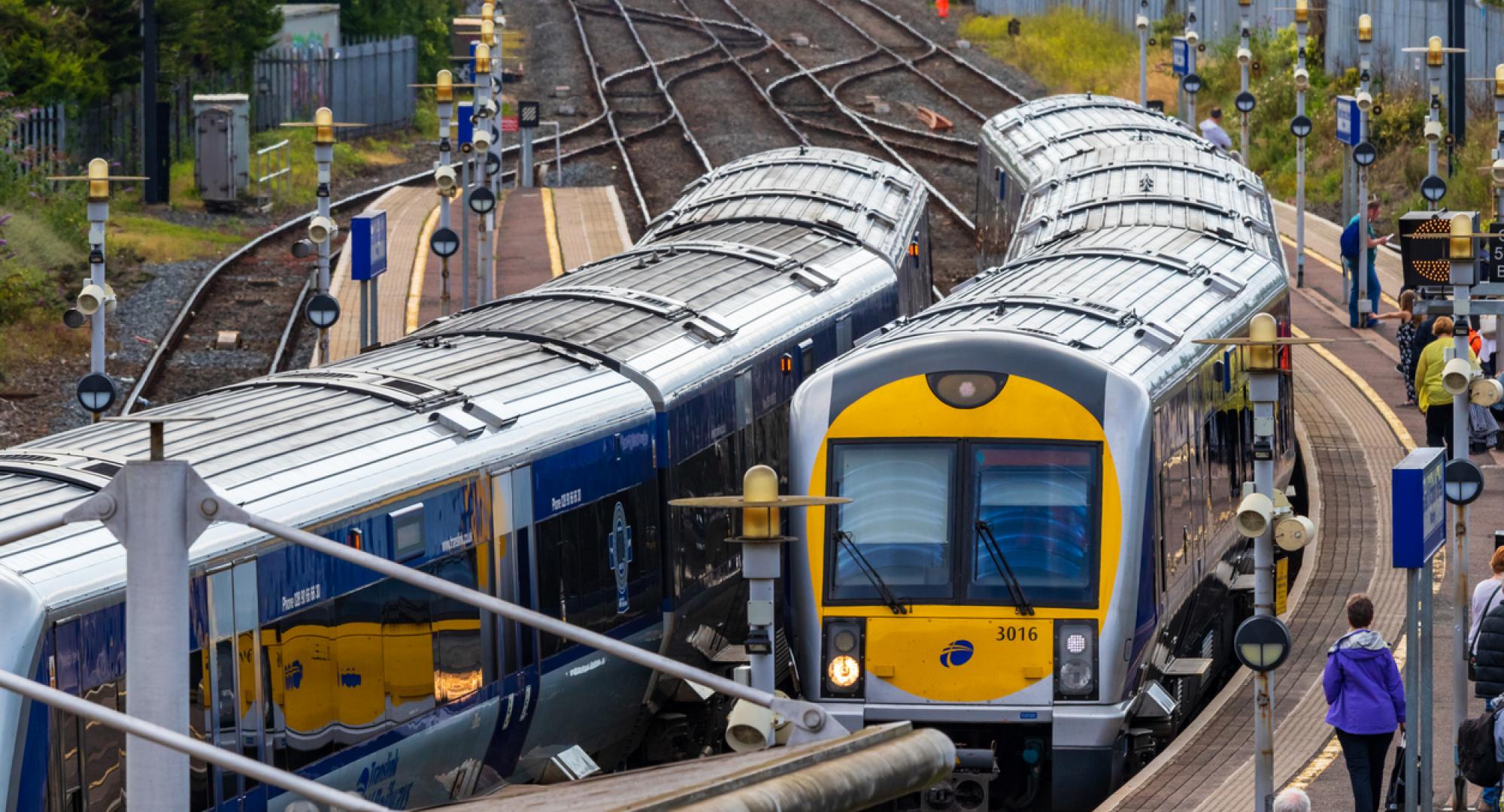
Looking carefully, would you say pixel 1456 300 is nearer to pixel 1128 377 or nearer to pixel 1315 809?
pixel 1128 377

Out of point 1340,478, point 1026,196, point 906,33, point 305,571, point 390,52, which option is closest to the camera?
point 305,571

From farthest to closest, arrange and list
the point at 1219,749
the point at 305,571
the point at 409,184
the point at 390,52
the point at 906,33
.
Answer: the point at 906,33 → the point at 390,52 → the point at 409,184 → the point at 1219,749 → the point at 305,571

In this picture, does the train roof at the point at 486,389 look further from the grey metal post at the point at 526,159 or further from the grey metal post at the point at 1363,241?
the grey metal post at the point at 526,159

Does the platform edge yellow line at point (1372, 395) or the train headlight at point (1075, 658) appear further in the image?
the platform edge yellow line at point (1372, 395)

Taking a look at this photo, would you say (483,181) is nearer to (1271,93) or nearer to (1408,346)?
(1408,346)

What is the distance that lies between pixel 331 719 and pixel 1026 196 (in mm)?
15032

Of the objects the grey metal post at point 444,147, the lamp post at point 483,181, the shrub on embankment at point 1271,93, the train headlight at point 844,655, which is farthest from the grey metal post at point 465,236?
the shrub on embankment at point 1271,93

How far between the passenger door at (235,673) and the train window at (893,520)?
4046 mm

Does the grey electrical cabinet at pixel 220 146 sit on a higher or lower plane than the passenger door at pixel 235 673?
higher

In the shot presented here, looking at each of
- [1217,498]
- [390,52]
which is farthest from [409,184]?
[1217,498]

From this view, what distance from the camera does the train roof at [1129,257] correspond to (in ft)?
47.7

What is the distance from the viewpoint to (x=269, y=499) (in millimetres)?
10820

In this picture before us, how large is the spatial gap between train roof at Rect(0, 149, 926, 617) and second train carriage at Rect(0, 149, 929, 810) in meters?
0.02

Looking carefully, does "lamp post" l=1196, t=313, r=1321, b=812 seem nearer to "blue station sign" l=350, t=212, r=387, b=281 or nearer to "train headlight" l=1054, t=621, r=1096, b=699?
"train headlight" l=1054, t=621, r=1096, b=699
